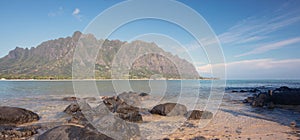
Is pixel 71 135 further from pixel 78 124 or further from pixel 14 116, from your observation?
pixel 14 116

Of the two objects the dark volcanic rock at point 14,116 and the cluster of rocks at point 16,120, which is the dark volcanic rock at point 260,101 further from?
the dark volcanic rock at point 14,116

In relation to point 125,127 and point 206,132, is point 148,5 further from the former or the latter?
point 206,132

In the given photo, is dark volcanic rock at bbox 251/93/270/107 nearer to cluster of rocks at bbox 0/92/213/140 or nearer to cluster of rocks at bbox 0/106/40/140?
cluster of rocks at bbox 0/92/213/140

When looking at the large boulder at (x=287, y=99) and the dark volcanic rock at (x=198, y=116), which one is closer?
the dark volcanic rock at (x=198, y=116)

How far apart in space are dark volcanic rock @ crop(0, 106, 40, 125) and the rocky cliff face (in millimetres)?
3869

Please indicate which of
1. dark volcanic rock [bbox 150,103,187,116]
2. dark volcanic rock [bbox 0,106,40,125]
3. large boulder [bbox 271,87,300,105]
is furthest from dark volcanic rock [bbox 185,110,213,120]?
large boulder [bbox 271,87,300,105]

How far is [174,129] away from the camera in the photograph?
7.30 m

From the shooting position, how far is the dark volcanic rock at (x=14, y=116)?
786cm

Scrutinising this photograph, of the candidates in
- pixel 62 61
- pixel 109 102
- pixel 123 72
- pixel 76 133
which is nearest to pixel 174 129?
pixel 76 133

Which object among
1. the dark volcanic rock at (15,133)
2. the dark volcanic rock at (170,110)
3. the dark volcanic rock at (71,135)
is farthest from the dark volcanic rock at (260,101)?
the dark volcanic rock at (15,133)

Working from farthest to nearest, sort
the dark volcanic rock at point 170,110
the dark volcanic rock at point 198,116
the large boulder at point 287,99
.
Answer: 1. the large boulder at point 287,99
2. the dark volcanic rock at point 170,110
3. the dark volcanic rock at point 198,116

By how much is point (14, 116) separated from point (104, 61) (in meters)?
9.25

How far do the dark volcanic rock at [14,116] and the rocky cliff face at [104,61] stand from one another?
387 centimetres

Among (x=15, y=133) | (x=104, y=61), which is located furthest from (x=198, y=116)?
(x=104, y=61)
